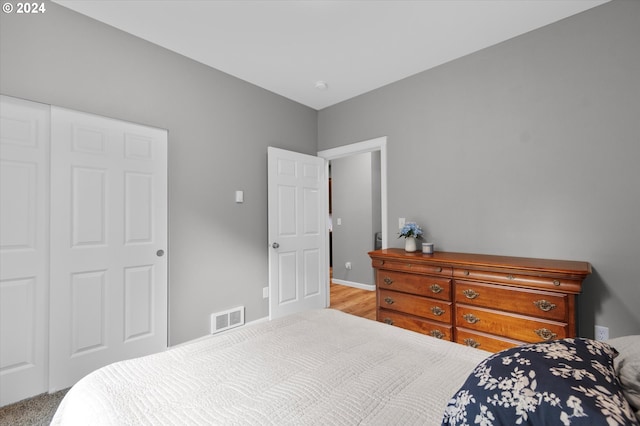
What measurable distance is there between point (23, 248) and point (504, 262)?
336 cm

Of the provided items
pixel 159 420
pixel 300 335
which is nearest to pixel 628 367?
pixel 300 335

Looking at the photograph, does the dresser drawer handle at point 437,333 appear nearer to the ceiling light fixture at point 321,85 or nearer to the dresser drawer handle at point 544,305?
the dresser drawer handle at point 544,305

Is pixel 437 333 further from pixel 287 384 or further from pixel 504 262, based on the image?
pixel 287 384

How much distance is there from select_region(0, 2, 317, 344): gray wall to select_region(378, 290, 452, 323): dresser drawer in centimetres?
139

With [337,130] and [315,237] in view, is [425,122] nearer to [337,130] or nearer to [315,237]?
[337,130]

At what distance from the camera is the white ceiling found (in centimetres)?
208

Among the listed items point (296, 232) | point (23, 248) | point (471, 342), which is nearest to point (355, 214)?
point (296, 232)

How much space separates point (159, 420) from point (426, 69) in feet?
11.1

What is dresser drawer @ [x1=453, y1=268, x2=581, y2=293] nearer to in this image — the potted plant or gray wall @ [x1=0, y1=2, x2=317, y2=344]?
the potted plant

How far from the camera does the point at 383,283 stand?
2736mm

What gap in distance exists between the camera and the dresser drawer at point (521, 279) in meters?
A: 1.85

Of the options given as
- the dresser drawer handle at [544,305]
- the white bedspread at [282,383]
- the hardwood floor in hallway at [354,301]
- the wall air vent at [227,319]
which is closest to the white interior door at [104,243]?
the wall air vent at [227,319]

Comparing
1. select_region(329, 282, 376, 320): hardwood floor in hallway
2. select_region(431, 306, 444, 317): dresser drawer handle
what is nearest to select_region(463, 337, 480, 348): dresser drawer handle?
select_region(431, 306, 444, 317): dresser drawer handle

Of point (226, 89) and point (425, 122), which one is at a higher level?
point (226, 89)
